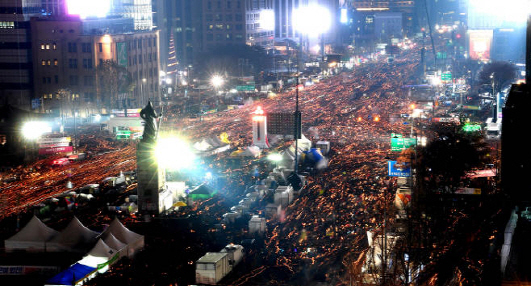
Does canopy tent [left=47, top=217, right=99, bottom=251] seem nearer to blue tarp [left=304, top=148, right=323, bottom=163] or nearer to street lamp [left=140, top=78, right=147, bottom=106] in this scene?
blue tarp [left=304, top=148, right=323, bottom=163]

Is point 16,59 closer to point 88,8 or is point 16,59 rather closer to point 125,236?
point 88,8

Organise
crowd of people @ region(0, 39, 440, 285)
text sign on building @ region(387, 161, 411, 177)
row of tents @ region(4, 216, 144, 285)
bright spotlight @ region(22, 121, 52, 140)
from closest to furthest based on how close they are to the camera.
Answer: row of tents @ region(4, 216, 144, 285) < crowd of people @ region(0, 39, 440, 285) < text sign on building @ region(387, 161, 411, 177) < bright spotlight @ region(22, 121, 52, 140)

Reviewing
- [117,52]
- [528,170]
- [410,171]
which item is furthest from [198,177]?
[117,52]

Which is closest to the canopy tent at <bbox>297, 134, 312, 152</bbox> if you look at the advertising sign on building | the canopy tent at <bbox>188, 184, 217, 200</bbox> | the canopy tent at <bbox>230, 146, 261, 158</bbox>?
the canopy tent at <bbox>230, 146, 261, 158</bbox>

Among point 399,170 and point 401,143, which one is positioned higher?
point 401,143

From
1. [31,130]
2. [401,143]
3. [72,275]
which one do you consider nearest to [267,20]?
[31,130]

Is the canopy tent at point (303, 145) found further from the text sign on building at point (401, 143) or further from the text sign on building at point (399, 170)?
the text sign on building at point (399, 170)

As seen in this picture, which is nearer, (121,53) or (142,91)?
(121,53)
